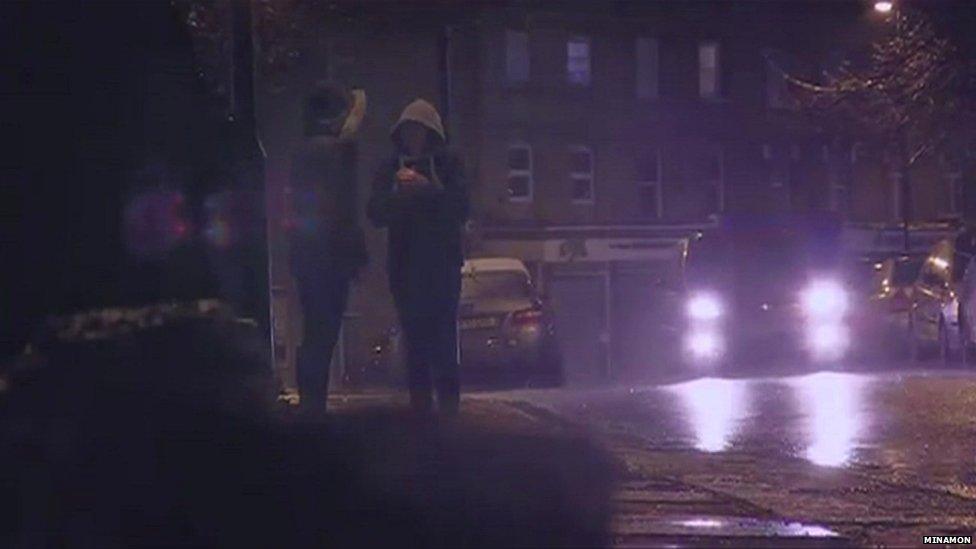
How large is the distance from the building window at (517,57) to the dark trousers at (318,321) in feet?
128

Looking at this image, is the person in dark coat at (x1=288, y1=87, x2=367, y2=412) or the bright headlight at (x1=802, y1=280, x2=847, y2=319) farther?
the bright headlight at (x1=802, y1=280, x2=847, y2=319)

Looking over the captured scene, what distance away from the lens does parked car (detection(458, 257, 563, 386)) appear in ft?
81.5

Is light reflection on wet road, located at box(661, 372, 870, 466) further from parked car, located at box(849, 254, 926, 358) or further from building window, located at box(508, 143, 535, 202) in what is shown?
building window, located at box(508, 143, 535, 202)

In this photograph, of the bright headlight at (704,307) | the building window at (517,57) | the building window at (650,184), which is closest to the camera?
the bright headlight at (704,307)

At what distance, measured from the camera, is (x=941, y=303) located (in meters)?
24.8

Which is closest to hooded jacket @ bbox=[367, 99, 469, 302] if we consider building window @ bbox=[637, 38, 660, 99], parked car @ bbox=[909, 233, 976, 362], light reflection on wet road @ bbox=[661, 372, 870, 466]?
light reflection on wet road @ bbox=[661, 372, 870, 466]

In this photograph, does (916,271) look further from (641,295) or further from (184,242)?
(641,295)

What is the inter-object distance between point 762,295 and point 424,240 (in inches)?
647

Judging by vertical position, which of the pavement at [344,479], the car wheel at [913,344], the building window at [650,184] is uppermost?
the building window at [650,184]

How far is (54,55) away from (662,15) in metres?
44.9

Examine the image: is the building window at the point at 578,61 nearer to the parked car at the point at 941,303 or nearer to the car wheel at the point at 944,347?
the parked car at the point at 941,303

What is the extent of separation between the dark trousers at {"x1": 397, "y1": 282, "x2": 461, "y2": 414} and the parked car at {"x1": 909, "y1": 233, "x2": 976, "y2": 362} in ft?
44.5

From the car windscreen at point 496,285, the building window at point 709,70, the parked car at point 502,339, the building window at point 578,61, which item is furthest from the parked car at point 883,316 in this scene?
the building window at point 709,70

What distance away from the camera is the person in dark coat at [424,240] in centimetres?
1079
